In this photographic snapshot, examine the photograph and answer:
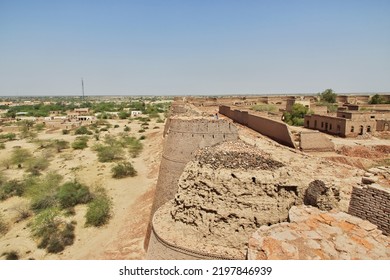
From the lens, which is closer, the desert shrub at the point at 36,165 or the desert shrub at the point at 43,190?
the desert shrub at the point at 43,190

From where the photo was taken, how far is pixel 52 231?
1194 cm

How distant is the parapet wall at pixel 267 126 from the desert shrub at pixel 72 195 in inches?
386

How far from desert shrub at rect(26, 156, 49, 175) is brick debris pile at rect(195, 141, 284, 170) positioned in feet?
58.8

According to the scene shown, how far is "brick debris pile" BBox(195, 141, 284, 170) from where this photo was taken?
247 inches

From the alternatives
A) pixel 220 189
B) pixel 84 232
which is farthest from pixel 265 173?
pixel 84 232

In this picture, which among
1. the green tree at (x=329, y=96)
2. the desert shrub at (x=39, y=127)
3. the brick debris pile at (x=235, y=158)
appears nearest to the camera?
the brick debris pile at (x=235, y=158)

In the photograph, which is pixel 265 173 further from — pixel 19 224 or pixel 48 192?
pixel 48 192

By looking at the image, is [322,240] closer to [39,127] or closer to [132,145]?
[132,145]

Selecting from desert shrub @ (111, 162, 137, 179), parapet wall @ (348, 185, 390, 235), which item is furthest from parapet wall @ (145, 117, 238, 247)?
desert shrub @ (111, 162, 137, 179)

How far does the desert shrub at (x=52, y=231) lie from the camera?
1121 centimetres

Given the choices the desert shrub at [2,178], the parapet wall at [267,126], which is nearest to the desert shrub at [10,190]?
the desert shrub at [2,178]

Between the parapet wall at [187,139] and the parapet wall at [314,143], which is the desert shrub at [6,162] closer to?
the parapet wall at [187,139]

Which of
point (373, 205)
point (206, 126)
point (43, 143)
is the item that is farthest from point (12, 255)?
point (43, 143)

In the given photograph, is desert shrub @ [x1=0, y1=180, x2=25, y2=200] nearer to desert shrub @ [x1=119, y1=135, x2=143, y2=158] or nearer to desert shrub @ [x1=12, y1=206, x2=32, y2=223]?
desert shrub @ [x1=12, y1=206, x2=32, y2=223]
